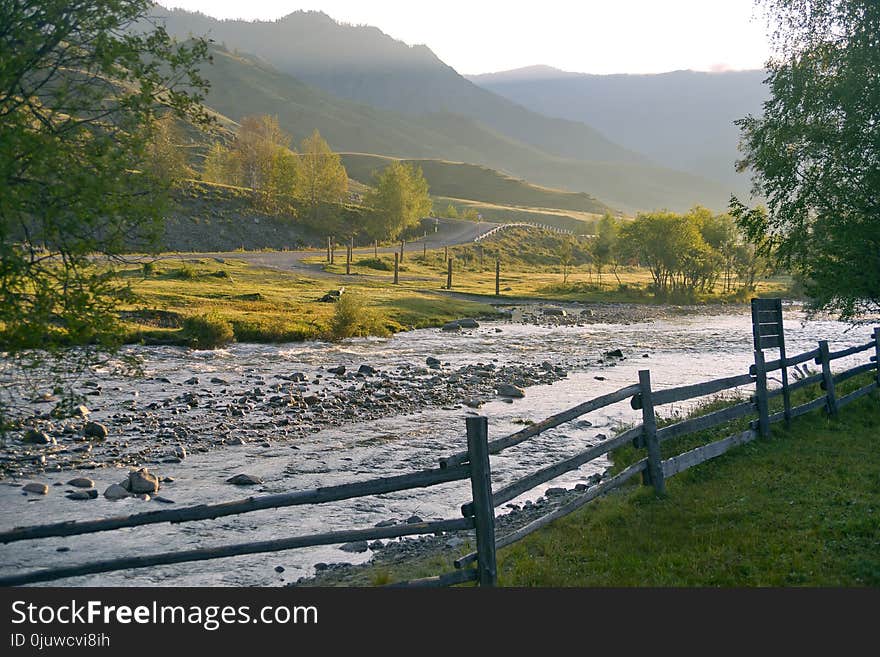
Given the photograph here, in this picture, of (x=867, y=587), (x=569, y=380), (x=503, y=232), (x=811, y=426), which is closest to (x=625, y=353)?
(x=569, y=380)

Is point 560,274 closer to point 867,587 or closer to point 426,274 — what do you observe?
point 426,274

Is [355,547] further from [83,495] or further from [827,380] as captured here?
[827,380]

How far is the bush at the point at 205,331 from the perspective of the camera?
1412 inches

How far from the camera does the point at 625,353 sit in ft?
131

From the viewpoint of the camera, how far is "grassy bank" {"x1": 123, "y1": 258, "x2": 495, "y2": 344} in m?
39.0

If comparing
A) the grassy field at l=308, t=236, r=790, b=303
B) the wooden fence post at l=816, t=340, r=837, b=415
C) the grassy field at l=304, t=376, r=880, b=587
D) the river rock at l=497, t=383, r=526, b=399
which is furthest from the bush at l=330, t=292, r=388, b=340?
the grassy field at l=304, t=376, r=880, b=587

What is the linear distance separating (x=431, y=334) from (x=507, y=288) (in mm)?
36770

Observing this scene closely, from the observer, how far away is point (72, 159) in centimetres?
909

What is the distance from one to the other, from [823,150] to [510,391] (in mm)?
12469

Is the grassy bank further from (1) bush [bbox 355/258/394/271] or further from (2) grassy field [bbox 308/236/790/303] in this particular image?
(1) bush [bbox 355/258/394/271]

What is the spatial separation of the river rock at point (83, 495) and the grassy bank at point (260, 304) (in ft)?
41.5

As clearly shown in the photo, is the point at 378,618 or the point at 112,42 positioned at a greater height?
the point at 112,42

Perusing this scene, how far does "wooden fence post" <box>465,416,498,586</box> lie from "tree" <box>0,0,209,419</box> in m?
4.49

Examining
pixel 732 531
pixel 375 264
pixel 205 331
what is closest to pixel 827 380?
pixel 732 531
